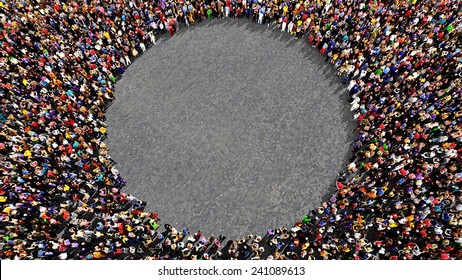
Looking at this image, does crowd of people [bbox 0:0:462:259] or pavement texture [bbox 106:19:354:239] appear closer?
crowd of people [bbox 0:0:462:259]

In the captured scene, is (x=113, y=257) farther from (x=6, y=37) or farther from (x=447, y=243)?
(x=6, y=37)

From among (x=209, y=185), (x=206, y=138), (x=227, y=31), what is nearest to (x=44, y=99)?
(x=206, y=138)

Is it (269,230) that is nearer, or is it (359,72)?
(269,230)

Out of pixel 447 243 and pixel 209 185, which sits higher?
pixel 209 185

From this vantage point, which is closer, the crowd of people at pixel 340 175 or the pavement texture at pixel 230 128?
the crowd of people at pixel 340 175
